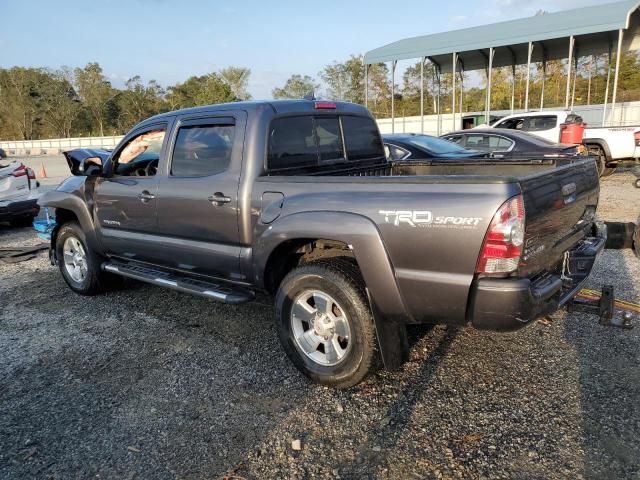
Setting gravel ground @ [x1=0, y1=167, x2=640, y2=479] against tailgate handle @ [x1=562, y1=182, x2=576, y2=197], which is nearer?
gravel ground @ [x1=0, y1=167, x2=640, y2=479]

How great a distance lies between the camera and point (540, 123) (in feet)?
43.3

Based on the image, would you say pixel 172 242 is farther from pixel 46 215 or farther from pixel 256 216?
pixel 46 215

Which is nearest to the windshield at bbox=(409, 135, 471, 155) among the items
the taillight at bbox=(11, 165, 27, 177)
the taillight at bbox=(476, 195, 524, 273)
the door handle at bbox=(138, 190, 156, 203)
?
the door handle at bbox=(138, 190, 156, 203)

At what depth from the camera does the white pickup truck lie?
1239 cm

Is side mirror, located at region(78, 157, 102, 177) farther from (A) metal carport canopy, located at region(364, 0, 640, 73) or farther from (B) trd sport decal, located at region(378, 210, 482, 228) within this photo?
(A) metal carport canopy, located at region(364, 0, 640, 73)

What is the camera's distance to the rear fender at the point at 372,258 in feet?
9.34

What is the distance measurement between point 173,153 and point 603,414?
11.9 ft

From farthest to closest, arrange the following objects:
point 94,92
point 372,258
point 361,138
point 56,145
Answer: point 94,92 → point 56,145 → point 361,138 → point 372,258

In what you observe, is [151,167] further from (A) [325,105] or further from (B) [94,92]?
(B) [94,92]

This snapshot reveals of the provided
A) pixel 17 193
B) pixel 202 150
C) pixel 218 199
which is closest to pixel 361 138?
pixel 202 150

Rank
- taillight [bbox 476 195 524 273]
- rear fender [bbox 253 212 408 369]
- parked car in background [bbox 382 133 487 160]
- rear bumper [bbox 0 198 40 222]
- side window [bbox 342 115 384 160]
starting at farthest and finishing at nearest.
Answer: rear bumper [bbox 0 198 40 222] → parked car in background [bbox 382 133 487 160] → side window [bbox 342 115 384 160] → rear fender [bbox 253 212 408 369] → taillight [bbox 476 195 524 273]

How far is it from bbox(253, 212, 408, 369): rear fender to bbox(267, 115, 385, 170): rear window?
0.70m

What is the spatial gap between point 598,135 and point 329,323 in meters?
12.5

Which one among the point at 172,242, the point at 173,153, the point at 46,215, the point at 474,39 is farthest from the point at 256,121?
the point at 474,39
